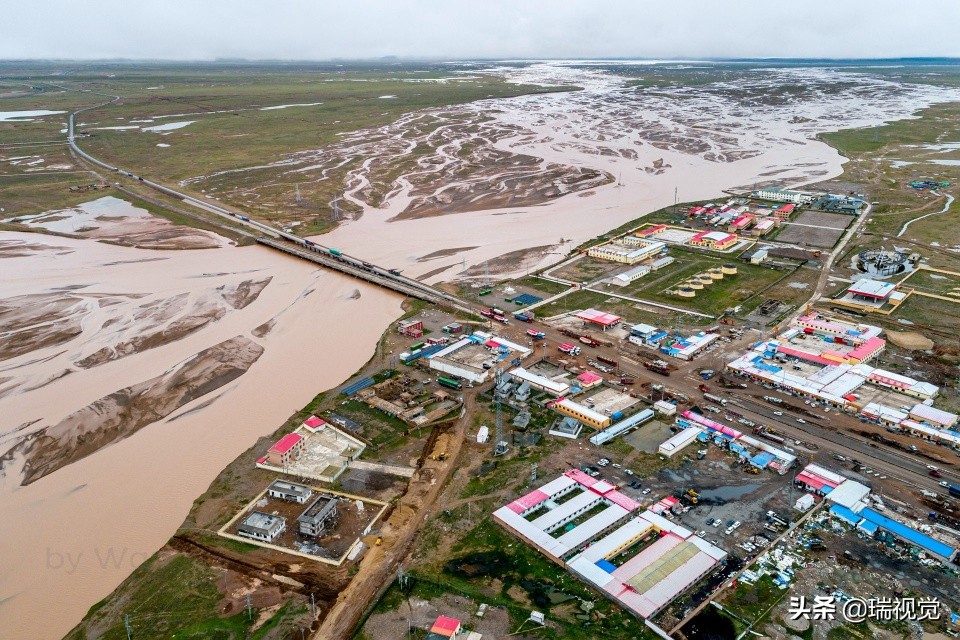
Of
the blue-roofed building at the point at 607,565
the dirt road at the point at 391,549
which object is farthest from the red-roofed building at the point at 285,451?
the blue-roofed building at the point at 607,565

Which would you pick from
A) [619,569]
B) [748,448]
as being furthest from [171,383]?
[748,448]

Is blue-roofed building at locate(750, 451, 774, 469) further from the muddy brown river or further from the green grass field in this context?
the muddy brown river

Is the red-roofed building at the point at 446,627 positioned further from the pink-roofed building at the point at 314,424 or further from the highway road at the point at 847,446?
the highway road at the point at 847,446

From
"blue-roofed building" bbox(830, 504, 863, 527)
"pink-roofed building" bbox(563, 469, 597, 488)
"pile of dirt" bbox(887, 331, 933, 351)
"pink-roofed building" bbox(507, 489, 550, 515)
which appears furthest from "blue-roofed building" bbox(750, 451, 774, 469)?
"pile of dirt" bbox(887, 331, 933, 351)

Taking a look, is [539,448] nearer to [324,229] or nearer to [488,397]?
[488,397]

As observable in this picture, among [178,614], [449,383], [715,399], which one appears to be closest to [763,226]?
[715,399]

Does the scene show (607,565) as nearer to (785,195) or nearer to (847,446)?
(847,446)
